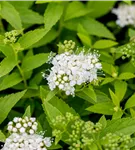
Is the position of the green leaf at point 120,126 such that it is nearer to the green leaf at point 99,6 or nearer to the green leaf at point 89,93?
the green leaf at point 89,93

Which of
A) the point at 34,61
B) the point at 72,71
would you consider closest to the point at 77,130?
the point at 72,71

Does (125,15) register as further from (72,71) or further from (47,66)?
(72,71)

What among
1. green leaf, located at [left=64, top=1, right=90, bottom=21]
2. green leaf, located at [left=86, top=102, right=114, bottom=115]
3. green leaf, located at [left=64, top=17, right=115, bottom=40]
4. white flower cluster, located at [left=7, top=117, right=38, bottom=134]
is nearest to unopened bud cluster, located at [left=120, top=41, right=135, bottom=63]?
green leaf, located at [left=86, top=102, right=114, bottom=115]

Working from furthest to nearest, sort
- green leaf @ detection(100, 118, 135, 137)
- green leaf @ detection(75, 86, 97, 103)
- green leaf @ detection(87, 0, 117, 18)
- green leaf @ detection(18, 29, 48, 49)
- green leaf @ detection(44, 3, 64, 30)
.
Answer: green leaf @ detection(87, 0, 117, 18) → green leaf @ detection(44, 3, 64, 30) → green leaf @ detection(18, 29, 48, 49) → green leaf @ detection(75, 86, 97, 103) → green leaf @ detection(100, 118, 135, 137)

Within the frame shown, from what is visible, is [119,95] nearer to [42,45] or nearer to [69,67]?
[69,67]

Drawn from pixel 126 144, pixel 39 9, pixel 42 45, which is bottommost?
pixel 126 144

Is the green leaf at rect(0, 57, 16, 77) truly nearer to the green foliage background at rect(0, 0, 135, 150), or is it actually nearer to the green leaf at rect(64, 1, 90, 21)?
the green foliage background at rect(0, 0, 135, 150)

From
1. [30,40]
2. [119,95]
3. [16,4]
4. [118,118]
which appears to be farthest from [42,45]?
[118,118]
